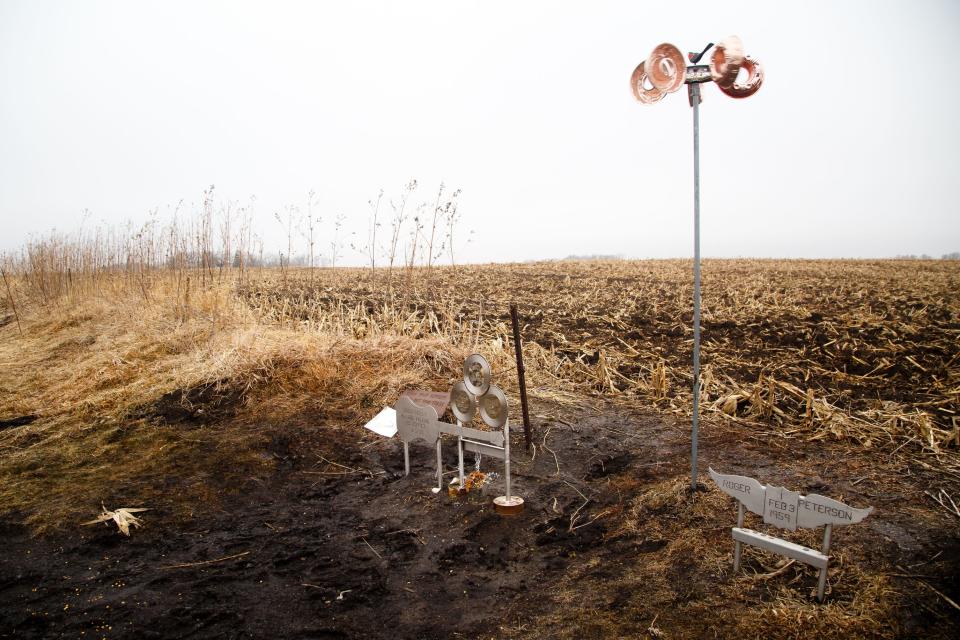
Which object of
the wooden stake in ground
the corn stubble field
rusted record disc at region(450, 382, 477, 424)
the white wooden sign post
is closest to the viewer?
the white wooden sign post

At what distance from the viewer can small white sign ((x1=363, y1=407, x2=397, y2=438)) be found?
16.8 feet

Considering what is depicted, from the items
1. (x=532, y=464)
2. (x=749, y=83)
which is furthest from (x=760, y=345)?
(x=749, y=83)

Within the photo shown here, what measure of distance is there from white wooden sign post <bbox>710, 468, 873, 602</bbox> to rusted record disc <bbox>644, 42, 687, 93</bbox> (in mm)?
2413

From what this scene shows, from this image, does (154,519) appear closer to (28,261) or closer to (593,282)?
(593,282)

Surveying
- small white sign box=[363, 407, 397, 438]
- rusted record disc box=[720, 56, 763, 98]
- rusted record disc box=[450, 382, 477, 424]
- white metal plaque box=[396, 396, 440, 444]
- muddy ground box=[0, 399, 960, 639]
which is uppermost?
rusted record disc box=[720, 56, 763, 98]

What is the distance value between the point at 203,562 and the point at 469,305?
9.17 metres

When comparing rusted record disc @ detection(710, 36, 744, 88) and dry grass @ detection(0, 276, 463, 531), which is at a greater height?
rusted record disc @ detection(710, 36, 744, 88)

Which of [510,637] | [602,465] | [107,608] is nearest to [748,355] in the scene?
[602,465]

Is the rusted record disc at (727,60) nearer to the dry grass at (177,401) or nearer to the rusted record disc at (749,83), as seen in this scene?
the rusted record disc at (749,83)

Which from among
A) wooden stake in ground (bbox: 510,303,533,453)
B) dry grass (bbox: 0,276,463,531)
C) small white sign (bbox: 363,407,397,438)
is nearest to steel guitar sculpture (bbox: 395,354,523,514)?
small white sign (bbox: 363,407,397,438)

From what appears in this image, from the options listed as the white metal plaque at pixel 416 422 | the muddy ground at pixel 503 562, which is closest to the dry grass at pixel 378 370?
the muddy ground at pixel 503 562

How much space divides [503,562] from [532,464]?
1.49 m

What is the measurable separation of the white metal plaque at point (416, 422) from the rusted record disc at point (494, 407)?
1.59 feet

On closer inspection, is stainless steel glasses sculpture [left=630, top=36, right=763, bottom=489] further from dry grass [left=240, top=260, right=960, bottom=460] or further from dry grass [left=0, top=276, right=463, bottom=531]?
dry grass [left=0, top=276, right=463, bottom=531]
